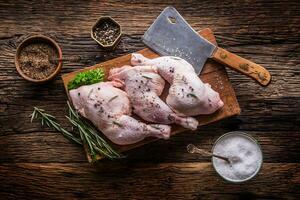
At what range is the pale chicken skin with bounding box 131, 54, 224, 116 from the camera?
9.08 feet

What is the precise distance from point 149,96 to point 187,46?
313 millimetres

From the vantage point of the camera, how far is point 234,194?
2959 millimetres

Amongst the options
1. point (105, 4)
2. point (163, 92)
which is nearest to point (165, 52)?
point (163, 92)

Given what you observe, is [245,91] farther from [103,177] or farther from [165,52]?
[103,177]

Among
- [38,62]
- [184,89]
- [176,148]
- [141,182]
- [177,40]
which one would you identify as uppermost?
[177,40]

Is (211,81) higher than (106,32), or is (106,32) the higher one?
(106,32)

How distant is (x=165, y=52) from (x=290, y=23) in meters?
0.65

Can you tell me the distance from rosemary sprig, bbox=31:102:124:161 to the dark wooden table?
8cm

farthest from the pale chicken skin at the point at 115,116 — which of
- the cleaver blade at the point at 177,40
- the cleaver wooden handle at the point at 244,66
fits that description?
the cleaver wooden handle at the point at 244,66

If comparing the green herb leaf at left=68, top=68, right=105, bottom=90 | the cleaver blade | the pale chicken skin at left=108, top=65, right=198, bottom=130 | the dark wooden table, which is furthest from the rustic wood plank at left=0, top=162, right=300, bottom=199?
the cleaver blade

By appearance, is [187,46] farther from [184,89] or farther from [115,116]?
[115,116]

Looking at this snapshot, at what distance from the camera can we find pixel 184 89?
9.10ft

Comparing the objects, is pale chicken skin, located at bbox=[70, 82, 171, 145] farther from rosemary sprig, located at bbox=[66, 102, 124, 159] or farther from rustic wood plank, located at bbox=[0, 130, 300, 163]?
rustic wood plank, located at bbox=[0, 130, 300, 163]

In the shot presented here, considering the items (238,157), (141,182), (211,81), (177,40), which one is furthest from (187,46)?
(141,182)
